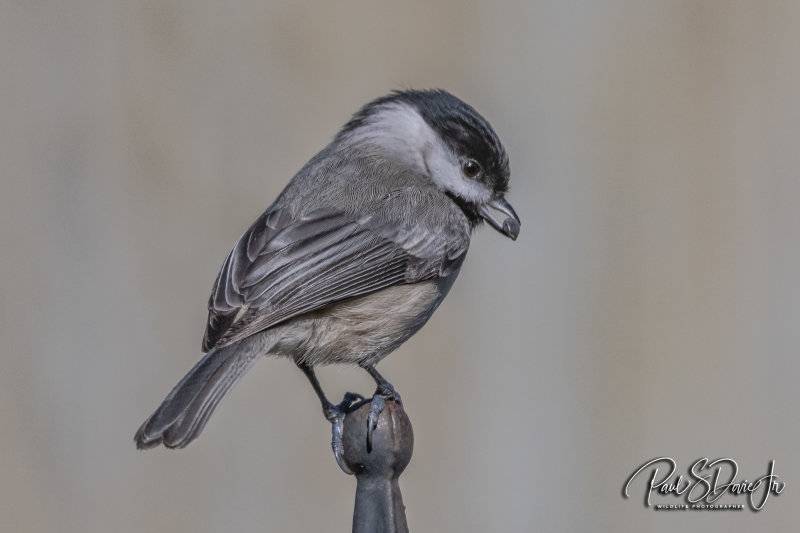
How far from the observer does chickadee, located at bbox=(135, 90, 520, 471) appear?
1917 millimetres

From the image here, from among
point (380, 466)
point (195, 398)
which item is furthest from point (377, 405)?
point (195, 398)

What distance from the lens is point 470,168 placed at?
8.04ft

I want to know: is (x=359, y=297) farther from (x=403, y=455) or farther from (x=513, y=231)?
(x=403, y=455)

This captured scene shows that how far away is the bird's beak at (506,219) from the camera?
2.39 meters

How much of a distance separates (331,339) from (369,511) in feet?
2.74

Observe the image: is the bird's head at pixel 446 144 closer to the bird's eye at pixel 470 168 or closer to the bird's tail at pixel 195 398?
the bird's eye at pixel 470 168

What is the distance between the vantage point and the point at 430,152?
2.51 m

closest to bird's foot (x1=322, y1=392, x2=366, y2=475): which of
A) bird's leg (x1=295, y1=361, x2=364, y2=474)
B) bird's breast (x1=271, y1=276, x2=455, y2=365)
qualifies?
bird's leg (x1=295, y1=361, x2=364, y2=474)

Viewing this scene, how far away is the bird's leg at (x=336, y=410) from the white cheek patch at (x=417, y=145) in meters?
0.63

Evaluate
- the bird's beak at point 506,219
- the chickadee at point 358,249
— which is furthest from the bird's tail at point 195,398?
the bird's beak at point 506,219

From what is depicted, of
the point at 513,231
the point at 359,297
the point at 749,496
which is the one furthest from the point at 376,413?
the point at 749,496

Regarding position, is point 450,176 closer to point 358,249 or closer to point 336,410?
point 358,249

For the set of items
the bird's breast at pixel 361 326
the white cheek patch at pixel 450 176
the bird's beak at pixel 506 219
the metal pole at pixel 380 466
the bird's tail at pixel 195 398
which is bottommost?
the metal pole at pixel 380 466

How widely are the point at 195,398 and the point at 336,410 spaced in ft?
1.51
